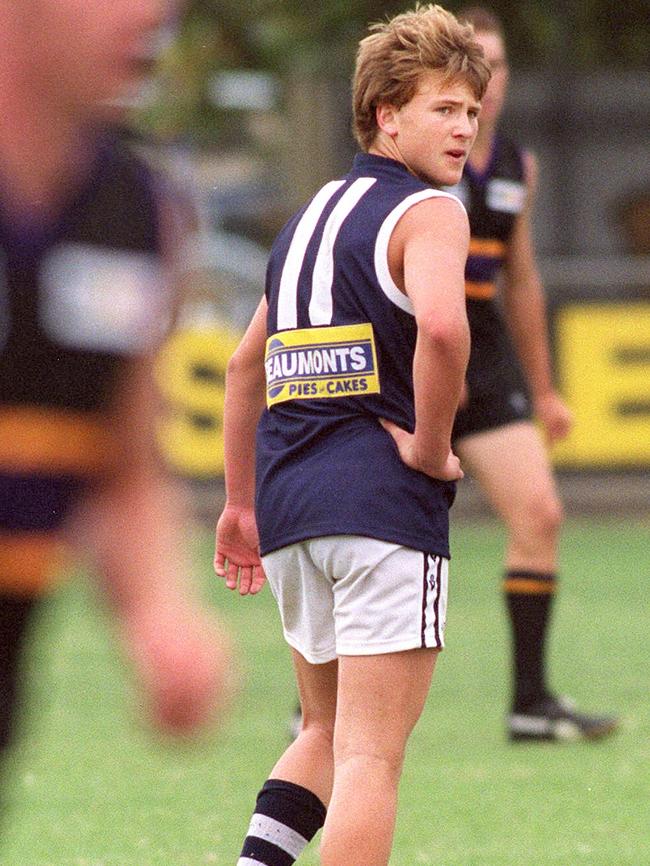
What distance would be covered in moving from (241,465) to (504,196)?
2.67 metres

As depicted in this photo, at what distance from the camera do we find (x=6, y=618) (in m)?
3.08

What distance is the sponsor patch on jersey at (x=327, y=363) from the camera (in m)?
4.25

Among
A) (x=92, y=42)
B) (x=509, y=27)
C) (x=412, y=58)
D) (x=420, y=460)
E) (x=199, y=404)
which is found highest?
(x=92, y=42)

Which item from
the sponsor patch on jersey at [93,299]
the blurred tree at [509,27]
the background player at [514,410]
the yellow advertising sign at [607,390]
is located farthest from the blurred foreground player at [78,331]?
the blurred tree at [509,27]

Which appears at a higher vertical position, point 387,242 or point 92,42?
point 92,42

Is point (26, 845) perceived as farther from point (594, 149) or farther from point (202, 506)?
point (594, 149)

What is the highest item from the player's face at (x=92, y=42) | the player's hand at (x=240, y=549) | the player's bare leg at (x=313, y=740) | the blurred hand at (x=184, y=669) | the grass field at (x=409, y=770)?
the player's face at (x=92, y=42)

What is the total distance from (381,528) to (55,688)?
4.68 meters

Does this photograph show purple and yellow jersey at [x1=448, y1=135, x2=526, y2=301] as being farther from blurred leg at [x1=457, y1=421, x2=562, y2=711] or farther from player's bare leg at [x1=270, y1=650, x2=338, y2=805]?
player's bare leg at [x1=270, y1=650, x2=338, y2=805]

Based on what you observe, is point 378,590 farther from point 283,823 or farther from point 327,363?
point 283,823

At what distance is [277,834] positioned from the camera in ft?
14.8

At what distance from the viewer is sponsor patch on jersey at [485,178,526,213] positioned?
700 centimetres

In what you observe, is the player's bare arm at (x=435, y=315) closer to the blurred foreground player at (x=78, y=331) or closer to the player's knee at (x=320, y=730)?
the player's knee at (x=320, y=730)

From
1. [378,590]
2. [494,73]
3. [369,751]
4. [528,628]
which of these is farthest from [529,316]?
[369,751]
